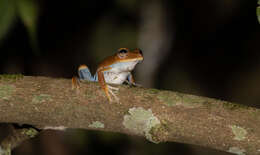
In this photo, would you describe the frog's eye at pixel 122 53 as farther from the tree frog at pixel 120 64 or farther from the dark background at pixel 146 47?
the dark background at pixel 146 47

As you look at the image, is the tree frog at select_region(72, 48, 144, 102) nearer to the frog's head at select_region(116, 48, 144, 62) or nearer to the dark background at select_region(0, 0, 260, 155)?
the frog's head at select_region(116, 48, 144, 62)

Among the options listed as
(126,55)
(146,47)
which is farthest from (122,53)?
(146,47)

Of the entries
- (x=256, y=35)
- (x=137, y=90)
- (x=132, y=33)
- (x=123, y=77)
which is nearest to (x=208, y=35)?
(x=256, y=35)

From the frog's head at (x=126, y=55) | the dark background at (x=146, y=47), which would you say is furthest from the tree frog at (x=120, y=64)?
the dark background at (x=146, y=47)

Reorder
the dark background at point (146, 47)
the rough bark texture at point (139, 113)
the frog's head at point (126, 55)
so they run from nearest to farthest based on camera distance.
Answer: the rough bark texture at point (139, 113) → the frog's head at point (126, 55) → the dark background at point (146, 47)

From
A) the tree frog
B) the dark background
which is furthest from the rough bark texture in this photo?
the dark background

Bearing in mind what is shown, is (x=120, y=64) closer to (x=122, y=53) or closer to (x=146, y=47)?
(x=122, y=53)
